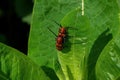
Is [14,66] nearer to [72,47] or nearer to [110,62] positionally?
[72,47]

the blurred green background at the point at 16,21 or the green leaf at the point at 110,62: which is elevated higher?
the green leaf at the point at 110,62

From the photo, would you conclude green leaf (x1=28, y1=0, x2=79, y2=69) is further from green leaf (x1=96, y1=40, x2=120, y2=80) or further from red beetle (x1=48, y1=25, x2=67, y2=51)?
green leaf (x1=96, y1=40, x2=120, y2=80)

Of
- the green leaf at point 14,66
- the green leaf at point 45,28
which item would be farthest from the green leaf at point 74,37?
the green leaf at point 14,66

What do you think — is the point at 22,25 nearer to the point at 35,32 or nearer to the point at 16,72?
the point at 35,32

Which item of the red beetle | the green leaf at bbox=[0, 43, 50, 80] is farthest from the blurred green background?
the green leaf at bbox=[0, 43, 50, 80]

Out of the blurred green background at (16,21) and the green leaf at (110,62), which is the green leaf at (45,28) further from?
the blurred green background at (16,21)
